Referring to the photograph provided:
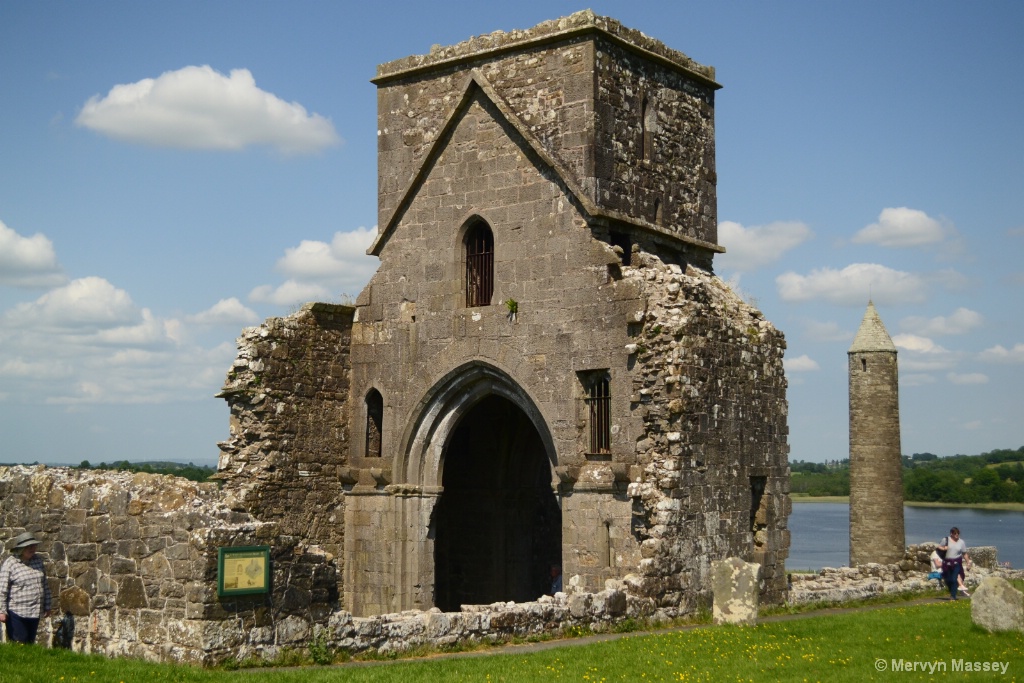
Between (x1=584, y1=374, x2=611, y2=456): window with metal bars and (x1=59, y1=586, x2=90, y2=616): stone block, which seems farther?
(x1=584, y1=374, x2=611, y2=456): window with metal bars

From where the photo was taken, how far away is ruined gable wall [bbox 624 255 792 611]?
17641 mm

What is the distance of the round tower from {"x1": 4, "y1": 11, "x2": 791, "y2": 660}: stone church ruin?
1413cm

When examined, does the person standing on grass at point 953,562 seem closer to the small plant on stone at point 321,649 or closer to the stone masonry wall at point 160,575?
the stone masonry wall at point 160,575

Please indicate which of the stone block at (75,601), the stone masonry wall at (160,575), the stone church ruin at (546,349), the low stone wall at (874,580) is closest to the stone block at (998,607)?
the stone church ruin at (546,349)

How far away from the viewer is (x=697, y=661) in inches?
509

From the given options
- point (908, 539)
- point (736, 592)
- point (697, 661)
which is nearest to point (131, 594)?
point (697, 661)

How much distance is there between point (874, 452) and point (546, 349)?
17869mm

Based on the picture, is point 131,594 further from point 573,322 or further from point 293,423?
point 573,322

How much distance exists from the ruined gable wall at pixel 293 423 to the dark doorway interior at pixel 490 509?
9.89 feet

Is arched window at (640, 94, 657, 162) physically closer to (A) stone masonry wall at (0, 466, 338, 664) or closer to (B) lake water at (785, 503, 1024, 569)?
(A) stone masonry wall at (0, 466, 338, 664)

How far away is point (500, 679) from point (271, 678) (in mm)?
2011

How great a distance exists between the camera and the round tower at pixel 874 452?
112 feet

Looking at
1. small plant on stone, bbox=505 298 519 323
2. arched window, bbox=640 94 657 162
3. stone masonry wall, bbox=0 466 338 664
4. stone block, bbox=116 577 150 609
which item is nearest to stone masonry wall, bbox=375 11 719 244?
arched window, bbox=640 94 657 162

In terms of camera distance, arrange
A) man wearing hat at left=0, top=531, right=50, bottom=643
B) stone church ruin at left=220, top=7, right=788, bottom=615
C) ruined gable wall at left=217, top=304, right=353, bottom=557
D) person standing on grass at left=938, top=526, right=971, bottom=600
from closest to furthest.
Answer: man wearing hat at left=0, top=531, right=50, bottom=643
stone church ruin at left=220, top=7, right=788, bottom=615
ruined gable wall at left=217, top=304, right=353, bottom=557
person standing on grass at left=938, top=526, right=971, bottom=600
